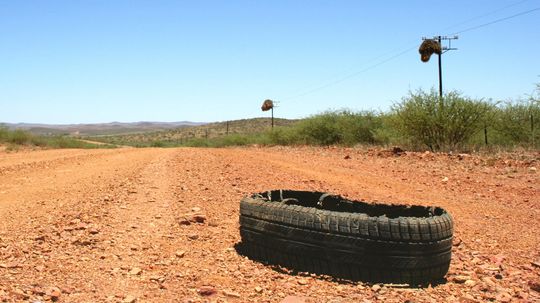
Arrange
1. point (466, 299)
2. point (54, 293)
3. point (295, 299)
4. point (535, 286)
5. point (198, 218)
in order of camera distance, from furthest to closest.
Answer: point (198, 218) → point (535, 286) → point (466, 299) → point (295, 299) → point (54, 293)

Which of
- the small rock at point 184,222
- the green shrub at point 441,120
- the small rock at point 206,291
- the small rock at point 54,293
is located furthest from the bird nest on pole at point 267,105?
the small rock at point 54,293

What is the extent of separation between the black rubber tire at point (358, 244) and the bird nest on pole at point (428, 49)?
108ft

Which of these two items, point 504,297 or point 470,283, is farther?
point 470,283

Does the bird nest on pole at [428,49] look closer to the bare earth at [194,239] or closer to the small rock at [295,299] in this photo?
the bare earth at [194,239]

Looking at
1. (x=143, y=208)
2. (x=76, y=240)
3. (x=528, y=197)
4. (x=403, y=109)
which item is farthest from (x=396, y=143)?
(x=76, y=240)

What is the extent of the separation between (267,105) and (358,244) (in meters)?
59.6

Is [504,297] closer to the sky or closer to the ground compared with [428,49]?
closer to the ground

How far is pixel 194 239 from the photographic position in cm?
561

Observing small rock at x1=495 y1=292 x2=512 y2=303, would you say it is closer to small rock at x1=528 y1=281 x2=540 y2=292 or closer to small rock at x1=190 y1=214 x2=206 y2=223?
small rock at x1=528 y1=281 x2=540 y2=292

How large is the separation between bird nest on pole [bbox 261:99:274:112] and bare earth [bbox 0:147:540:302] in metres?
51.7

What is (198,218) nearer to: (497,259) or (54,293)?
(54,293)

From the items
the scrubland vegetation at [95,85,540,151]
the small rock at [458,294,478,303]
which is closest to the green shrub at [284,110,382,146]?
the scrubland vegetation at [95,85,540,151]

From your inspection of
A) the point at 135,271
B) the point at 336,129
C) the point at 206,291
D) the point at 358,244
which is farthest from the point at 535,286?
the point at 336,129

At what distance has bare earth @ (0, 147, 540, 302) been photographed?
4062 millimetres
